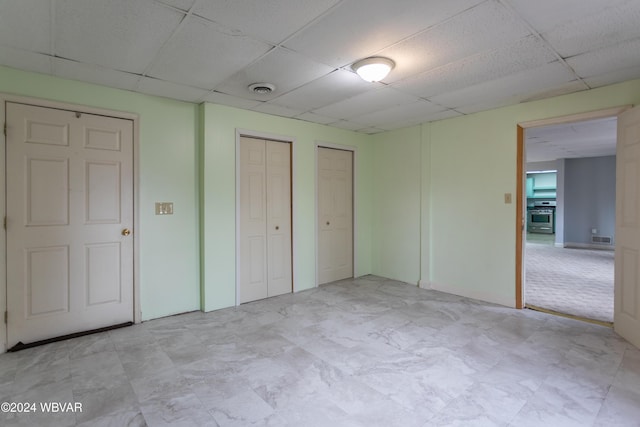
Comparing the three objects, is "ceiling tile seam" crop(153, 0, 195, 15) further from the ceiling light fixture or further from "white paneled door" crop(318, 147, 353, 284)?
"white paneled door" crop(318, 147, 353, 284)

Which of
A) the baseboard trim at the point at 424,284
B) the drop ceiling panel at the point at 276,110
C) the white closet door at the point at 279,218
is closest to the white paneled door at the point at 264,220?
the white closet door at the point at 279,218

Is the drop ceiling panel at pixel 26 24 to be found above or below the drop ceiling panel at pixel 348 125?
below

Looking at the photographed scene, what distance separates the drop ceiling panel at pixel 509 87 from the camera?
9.41 feet

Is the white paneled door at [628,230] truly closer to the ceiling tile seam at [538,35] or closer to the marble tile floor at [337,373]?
the marble tile floor at [337,373]

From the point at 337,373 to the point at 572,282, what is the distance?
15.1 ft

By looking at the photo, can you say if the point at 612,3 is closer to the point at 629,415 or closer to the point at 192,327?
the point at 629,415

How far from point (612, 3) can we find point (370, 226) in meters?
4.08

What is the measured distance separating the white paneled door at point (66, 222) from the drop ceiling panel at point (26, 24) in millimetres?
724

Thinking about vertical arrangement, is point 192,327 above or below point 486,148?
below

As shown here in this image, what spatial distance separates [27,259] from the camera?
2.86 metres

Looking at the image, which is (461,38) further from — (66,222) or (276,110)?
(66,222)

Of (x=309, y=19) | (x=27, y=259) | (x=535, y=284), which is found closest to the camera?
(x=309, y=19)

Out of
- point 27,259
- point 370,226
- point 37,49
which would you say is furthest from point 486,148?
point 27,259

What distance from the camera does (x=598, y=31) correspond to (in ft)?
7.14
